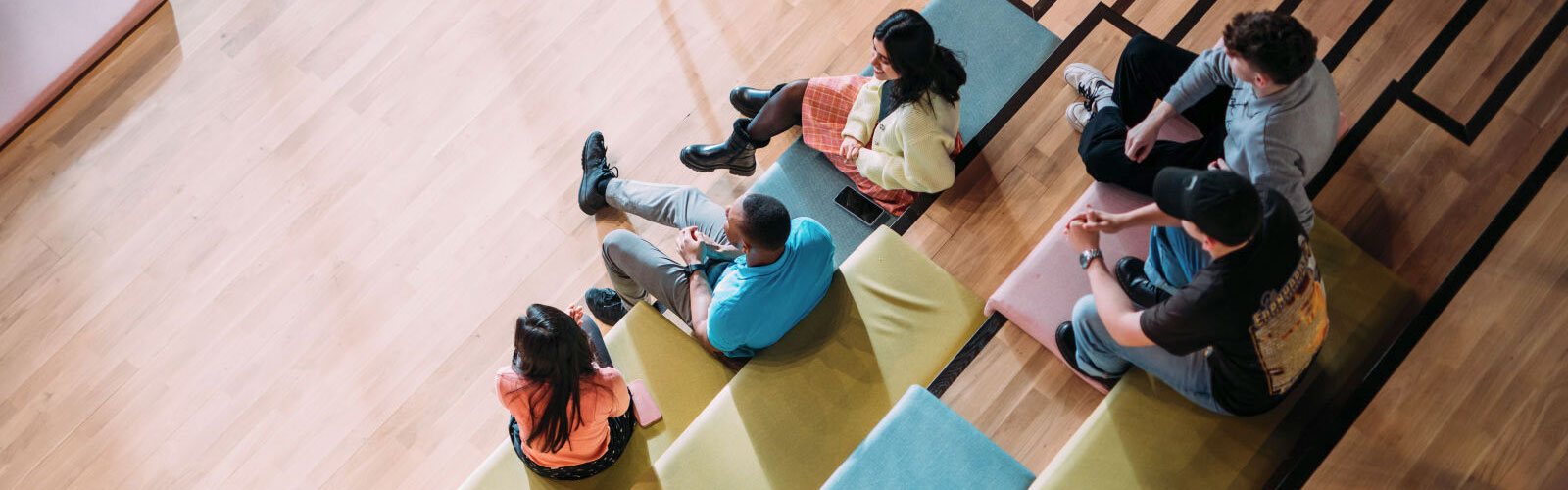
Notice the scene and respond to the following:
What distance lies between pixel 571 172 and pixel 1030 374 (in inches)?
62.6

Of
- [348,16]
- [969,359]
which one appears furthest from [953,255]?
[348,16]

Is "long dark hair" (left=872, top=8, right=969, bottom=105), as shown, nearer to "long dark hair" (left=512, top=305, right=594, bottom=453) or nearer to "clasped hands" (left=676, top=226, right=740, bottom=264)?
"clasped hands" (left=676, top=226, right=740, bottom=264)

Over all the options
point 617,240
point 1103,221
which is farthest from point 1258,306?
point 617,240

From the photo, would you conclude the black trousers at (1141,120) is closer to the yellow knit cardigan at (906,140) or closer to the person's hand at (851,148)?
the yellow knit cardigan at (906,140)

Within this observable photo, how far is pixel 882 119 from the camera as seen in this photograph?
2.90 m

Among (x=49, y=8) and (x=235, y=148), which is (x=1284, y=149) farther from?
(x=49, y=8)

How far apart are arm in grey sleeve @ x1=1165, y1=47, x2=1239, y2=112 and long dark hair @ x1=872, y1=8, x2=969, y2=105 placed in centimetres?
54

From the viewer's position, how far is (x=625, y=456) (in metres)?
2.64

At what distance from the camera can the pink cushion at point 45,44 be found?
339 centimetres

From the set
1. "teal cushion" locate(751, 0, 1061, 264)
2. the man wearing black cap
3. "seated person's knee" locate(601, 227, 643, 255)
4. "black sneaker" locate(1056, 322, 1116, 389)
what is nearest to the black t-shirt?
the man wearing black cap

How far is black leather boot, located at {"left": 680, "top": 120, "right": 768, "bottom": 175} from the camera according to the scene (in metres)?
3.17

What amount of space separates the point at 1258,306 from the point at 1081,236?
0.45m

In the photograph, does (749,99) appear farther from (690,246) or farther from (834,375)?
(834,375)

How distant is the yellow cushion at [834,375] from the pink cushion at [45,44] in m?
2.50
